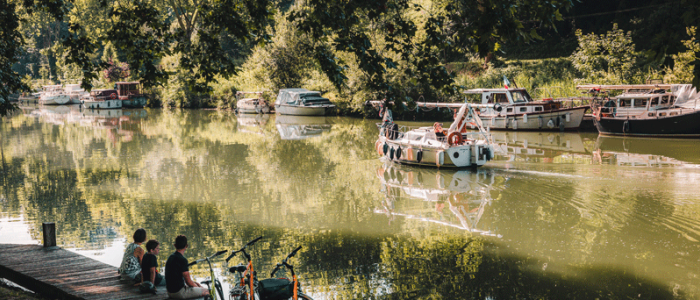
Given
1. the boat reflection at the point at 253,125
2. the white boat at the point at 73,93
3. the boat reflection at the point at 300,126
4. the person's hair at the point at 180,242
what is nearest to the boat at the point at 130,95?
the white boat at the point at 73,93

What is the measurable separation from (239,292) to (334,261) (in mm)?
4058

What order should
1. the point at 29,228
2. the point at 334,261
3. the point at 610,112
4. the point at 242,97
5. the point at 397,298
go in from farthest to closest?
the point at 242,97 < the point at 610,112 < the point at 29,228 < the point at 334,261 < the point at 397,298

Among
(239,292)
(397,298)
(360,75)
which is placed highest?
(360,75)

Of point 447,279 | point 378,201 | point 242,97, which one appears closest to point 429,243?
point 447,279

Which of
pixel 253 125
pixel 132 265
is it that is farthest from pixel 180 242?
pixel 253 125

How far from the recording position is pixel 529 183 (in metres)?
17.4

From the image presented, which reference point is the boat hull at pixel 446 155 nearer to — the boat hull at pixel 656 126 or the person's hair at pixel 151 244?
the boat hull at pixel 656 126

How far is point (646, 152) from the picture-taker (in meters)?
23.6

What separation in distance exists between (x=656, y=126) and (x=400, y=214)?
19.6 m

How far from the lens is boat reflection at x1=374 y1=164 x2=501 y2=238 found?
13998mm

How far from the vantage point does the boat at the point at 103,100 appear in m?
65.9

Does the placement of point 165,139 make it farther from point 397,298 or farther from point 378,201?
point 397,298

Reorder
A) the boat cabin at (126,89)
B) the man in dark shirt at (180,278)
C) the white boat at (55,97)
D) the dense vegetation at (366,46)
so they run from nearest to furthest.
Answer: the man in dark shirt at (180,278) → the dense vegetation at (366,46) → the boat cabin at (126,89) → the white boat at (55,97)

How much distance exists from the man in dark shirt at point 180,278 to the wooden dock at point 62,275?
39 centimetres
